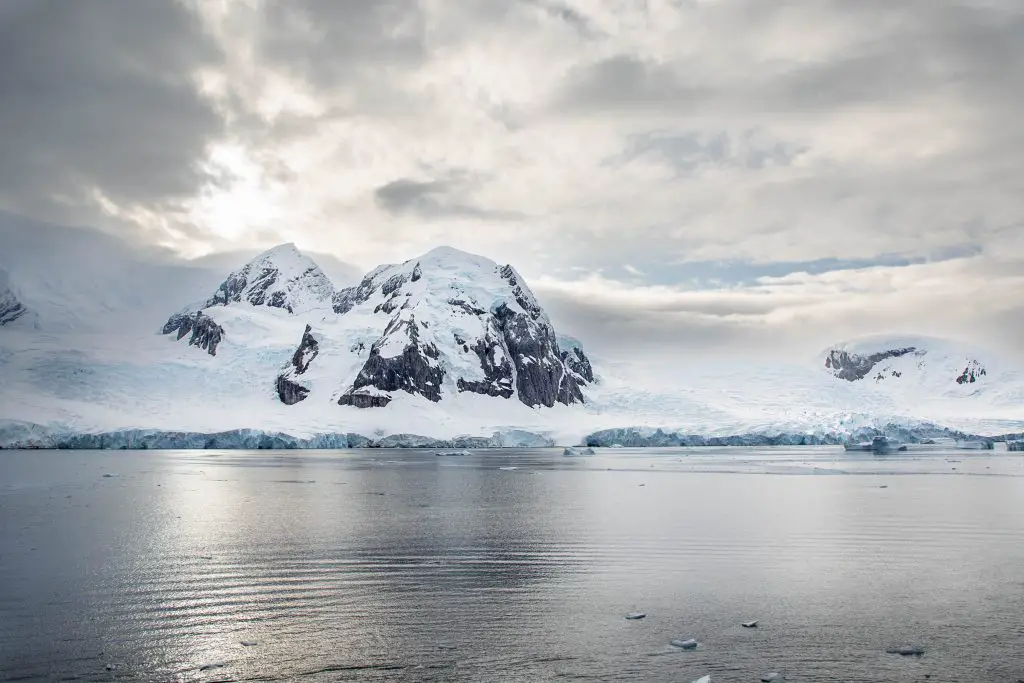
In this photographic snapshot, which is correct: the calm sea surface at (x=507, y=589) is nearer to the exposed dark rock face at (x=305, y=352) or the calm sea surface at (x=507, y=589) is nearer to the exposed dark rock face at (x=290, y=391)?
the exposed dark rock face at (x=290, y=391)

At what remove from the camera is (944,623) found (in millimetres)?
16891

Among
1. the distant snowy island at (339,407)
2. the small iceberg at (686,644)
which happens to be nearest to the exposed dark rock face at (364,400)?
the distant snowy island at (339,407)

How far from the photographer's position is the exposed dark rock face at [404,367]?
601 feet

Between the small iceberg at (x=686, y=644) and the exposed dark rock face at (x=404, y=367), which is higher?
the exposed dark rock face at (x=404, y=367)

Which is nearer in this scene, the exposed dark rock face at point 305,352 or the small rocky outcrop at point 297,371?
the small rocky outcrop at point 297,371

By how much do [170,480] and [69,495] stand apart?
41.9 feet

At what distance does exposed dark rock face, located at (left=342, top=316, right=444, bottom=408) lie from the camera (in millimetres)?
183125

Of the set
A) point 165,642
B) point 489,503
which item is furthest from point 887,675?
point 489,503

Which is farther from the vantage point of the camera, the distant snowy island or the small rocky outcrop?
the small rocky outcrop

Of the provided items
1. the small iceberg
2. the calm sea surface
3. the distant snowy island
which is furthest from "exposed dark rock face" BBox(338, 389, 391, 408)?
the small iceberg

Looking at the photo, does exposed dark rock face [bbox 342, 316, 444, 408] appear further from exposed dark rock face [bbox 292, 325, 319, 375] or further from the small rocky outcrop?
exposed dark rock face [bbox 292, 325, 319, 375]

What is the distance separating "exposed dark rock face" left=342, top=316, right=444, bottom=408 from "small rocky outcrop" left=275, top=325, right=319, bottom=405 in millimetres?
9961

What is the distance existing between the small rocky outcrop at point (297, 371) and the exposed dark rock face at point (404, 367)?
32.7ft

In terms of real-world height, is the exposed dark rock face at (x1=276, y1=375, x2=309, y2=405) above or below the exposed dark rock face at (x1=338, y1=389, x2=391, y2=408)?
above
